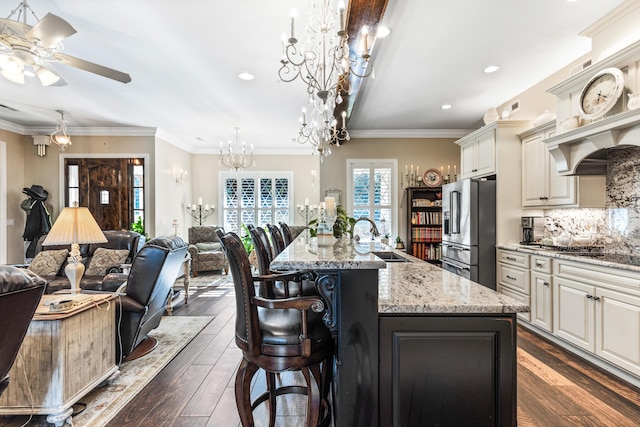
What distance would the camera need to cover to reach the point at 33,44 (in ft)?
7.62

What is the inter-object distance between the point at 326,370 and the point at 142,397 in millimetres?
1406

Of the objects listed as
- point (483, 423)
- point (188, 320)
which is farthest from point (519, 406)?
point (188, 320)

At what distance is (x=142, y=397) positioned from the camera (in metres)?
2.18

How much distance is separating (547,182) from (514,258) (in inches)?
36.3

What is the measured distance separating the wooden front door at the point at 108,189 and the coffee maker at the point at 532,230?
6.52 meters

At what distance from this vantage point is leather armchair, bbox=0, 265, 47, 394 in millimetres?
1235

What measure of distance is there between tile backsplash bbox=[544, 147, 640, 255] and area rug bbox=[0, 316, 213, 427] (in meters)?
4.23

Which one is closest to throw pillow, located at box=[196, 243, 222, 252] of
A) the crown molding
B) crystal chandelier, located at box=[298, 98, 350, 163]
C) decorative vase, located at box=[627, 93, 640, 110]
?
crystal chandelier, located at box=[298, 98, 350, 163]

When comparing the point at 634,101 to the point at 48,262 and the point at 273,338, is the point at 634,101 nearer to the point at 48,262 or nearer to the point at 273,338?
the point at 273,338

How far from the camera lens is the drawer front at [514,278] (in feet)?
11.3

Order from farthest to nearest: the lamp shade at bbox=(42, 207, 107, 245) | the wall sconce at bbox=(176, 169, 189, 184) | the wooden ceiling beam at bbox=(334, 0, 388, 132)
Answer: the wall sconce at bbox=(176, 169, 189, 184) → the lamp shade at bbox=(42, 207, 107, 245) → the wooden ceiling beam at bbox=(334, 0, 388, 132)

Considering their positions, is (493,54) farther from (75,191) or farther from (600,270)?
(75,191)

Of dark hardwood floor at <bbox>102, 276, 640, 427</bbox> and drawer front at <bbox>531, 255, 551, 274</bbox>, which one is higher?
drawer front at <bbox>531, 255, 551, 274</bbox>

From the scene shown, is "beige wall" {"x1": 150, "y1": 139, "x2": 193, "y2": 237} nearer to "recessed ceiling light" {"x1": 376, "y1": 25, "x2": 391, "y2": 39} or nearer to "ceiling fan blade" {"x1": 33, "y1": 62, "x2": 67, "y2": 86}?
"ceiling fan blade" {"x1": 33, "y1": 62, "x2": 67, "y2": 86}
